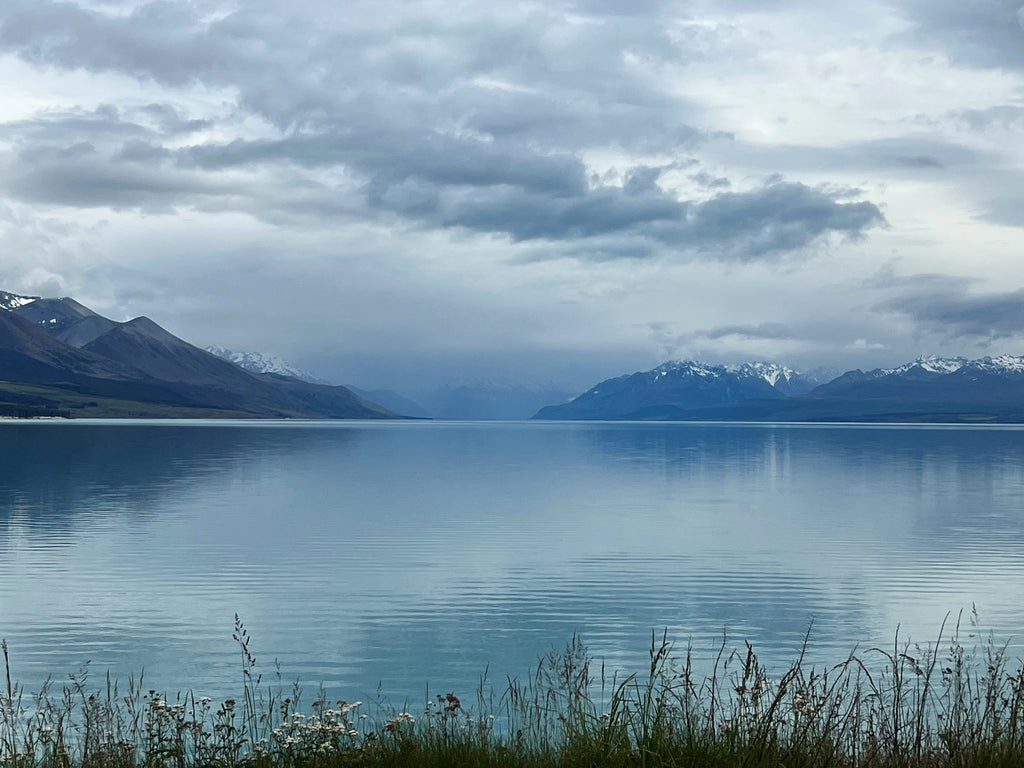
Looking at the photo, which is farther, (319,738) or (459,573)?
A: (459,573)

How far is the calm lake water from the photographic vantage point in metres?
21.0

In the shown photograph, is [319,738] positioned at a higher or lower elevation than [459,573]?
higher

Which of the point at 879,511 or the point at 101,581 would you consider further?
the point at 879,511

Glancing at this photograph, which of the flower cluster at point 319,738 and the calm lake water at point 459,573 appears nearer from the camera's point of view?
the flower cluster at point 319,738

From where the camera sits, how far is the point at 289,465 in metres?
88.6

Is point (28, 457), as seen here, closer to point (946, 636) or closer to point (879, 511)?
point (879, 511)

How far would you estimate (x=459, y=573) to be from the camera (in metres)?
31.4

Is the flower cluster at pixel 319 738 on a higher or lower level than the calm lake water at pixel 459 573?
higher

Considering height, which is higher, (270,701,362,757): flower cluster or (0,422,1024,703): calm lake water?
(270,701,362,757): flower cluster

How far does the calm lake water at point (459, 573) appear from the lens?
2100 centimetres

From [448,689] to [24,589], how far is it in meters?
16.0

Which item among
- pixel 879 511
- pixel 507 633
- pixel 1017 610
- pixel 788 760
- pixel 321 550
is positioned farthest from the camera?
pixel 879 511

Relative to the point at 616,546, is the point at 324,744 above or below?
above

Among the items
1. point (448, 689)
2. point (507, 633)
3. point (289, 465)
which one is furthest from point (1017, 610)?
point (289, 465)
